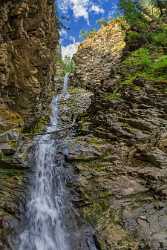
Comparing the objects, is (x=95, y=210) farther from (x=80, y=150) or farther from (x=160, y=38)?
(x=160, y=38)

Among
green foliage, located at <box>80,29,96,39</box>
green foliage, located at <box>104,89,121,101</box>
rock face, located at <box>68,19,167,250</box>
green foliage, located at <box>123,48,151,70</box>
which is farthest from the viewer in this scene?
green foliage, located at <box>80,29,96,39</box>

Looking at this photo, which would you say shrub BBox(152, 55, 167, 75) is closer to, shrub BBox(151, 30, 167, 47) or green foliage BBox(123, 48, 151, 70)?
green foliage BBox(123, 48, 151, 70)

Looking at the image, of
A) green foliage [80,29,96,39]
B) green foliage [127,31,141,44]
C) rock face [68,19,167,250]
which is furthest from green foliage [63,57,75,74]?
rock face [68,19,167,250]

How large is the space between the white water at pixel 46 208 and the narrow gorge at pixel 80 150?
0.05m

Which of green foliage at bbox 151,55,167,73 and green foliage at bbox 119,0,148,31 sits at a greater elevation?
green foliage at bbox 119,0,148,31

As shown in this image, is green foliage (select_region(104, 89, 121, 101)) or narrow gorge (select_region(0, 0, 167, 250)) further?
green foliage (select_region(104, 89, 121, 101))

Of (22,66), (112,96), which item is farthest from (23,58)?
(112,96)

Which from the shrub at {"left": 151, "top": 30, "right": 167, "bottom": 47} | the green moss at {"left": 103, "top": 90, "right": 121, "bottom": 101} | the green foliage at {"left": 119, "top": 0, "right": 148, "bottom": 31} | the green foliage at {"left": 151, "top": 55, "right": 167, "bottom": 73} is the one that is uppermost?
the green foliage at {"left": 119, "top": 0, "right": 148, "bottom": 31}

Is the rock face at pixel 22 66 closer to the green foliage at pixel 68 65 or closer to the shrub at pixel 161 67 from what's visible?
the shrub at pixel 161 67

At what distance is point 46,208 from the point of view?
68.2 ft

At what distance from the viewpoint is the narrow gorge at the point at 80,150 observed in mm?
18766

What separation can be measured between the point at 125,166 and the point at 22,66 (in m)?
14.9

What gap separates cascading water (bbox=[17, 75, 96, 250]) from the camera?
1880 centimetres

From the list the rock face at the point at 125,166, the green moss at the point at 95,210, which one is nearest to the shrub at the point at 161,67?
the rock face at the point at 125,166
